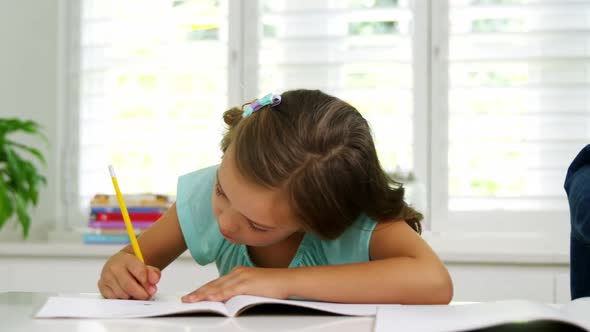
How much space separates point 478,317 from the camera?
0.65 meters

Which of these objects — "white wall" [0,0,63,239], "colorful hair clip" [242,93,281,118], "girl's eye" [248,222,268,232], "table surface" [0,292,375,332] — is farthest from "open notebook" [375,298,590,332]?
"white wall" [0,0,63,239]

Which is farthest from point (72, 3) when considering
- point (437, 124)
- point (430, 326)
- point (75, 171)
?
point (430, 326)

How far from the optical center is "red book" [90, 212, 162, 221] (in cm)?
241

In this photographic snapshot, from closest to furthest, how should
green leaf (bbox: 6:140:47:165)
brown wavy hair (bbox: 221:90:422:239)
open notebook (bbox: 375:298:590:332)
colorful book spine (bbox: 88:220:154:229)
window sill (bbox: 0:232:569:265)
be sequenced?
1. open notebook (bbox: 375:298:590:332)
2. brown wavy hair (bbox: 221:90:422:239)
3. window sill (bbox: 0:232:569:265)
4. colorful book spine (bbox: 88:220:154:229)
5. green leaf (bbox: 6:140:47:165)

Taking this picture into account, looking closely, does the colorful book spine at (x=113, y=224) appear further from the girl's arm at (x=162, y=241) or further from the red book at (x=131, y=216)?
the girl's arm at (x=162, y=241)

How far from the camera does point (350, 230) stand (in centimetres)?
111

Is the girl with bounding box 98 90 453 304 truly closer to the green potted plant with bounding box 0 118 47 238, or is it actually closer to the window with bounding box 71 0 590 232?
the window with bounding box 71 0 590 232

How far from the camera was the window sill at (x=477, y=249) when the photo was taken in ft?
6.66

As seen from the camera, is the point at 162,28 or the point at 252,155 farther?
the point at 162,28

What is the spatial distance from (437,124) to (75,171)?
1.27 m

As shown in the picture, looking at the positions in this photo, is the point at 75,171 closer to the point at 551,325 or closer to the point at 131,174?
the point at 131,174

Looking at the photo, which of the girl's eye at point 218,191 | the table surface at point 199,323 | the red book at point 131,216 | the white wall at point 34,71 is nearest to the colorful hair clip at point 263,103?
the girl's eye at point 218,191

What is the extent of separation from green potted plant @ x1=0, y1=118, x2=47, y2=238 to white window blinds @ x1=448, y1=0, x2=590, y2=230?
4.33 ft

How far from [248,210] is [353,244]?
22 centimetres
